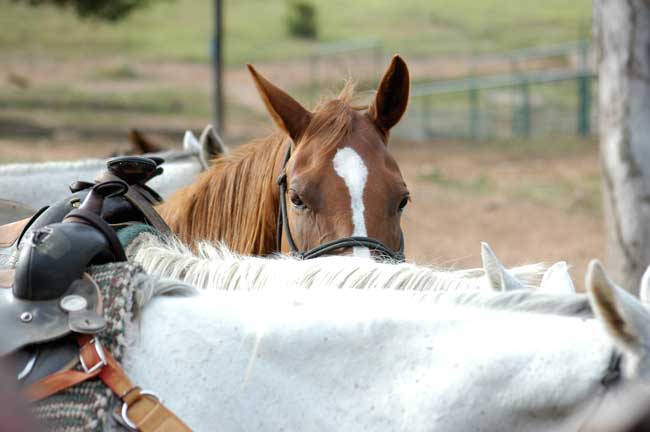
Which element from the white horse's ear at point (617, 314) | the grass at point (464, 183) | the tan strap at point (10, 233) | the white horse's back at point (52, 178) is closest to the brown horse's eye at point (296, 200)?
the tan strap at point (10, 233)

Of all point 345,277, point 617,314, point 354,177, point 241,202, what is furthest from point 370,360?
point 241,202

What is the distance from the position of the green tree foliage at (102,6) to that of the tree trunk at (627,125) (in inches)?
543

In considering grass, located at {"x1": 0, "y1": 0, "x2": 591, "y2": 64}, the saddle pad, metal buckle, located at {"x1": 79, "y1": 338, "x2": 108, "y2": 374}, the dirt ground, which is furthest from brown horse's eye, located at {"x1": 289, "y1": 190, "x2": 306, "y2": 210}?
grass, located at {"x1": 0, "y1": 0, "x2": 591, "y2": 64}

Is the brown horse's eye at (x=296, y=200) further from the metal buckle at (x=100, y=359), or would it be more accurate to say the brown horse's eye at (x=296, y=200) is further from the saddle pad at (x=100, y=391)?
the metal buckle at (x=100, y=359)

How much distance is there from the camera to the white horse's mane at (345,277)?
1.69 metres

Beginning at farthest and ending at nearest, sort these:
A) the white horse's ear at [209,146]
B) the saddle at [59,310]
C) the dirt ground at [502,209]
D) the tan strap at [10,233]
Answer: the dirt ground at [502,209], the white horse's ear at [209,146], the tan strap at [10,233], the saddle at [59,310]

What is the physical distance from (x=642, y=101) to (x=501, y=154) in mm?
10223

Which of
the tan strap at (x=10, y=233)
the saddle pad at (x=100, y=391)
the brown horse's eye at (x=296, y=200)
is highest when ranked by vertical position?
the saddle pad at (x=100, y=391)

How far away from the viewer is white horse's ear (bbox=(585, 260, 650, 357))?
Result: 1448 millimetres

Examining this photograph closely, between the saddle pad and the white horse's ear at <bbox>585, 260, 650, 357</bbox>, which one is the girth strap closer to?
the saddle pad

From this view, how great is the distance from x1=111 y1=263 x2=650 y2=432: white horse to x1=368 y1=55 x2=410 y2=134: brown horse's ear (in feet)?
6.29

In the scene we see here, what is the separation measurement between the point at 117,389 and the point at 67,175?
9.67 feet

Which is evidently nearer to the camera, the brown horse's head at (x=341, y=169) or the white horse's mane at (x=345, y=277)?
the white horse's mane at (x=345, y=277)

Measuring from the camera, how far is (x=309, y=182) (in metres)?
3.32
